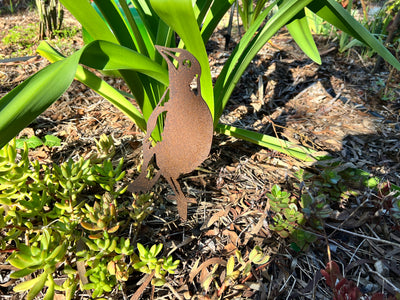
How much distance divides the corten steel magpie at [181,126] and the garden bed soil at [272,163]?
188 millimetres

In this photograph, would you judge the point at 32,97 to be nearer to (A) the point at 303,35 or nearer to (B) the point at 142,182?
(B) the point at 142,182

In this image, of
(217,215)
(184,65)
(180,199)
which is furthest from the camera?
(217,215)

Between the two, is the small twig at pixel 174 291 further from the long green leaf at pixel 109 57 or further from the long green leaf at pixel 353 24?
the long green leaf at pixel 353 24

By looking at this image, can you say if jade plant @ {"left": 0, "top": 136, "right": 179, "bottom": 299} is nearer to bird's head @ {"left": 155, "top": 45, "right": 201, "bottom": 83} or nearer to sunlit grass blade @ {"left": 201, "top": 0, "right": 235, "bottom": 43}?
bird's head @ {"left": 155, "top": 45, "right": 201, "bottom": 83}

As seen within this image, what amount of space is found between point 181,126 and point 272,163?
0.53 m

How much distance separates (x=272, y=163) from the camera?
1.08m

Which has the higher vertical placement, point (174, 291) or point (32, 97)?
point (32, 97)

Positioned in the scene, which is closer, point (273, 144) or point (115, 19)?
point (115, 19)

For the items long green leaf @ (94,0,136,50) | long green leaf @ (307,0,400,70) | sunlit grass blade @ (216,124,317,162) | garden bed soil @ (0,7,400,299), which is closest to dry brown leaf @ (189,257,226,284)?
garden bed soil @ (0,7,400,299)

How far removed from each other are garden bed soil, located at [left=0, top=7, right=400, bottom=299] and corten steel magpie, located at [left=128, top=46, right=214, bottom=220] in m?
0.19

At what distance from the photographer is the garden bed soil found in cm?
77

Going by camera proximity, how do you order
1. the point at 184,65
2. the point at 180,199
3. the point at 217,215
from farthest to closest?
the point at 217,215 < the point at 180,199 < the point at 184,65

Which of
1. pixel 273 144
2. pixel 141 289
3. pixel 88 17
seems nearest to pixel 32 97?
pixel 88 17

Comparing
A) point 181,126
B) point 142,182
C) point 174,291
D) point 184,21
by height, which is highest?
point 184,21
